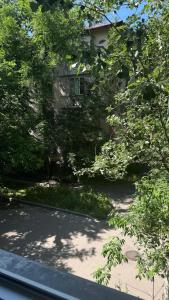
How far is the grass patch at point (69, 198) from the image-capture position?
10117 millimetres

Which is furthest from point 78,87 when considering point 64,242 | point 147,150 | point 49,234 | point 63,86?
point 147,150

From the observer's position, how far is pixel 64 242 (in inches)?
322

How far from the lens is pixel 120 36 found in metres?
2.83

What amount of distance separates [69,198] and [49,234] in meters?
2.48

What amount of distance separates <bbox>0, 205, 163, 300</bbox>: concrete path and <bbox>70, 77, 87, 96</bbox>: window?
5946 mm

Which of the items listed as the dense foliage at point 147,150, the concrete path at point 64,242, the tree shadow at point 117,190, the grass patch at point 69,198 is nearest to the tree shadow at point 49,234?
the concrete path at point 64,242

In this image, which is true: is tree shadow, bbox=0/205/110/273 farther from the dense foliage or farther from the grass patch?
the dense foliage

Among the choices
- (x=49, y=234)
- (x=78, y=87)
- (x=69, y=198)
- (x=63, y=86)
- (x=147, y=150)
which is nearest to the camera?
(x=147, y=150)

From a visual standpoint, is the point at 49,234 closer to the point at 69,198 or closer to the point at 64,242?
the point at 64,242

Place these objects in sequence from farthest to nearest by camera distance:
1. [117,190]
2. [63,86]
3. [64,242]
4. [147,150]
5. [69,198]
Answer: [63,86] → [117,190] → [69,198] → [64,242] → [147,150]

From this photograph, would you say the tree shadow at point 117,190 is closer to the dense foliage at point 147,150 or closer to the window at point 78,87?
the window at point 78,87

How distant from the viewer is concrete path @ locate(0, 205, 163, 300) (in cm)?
620

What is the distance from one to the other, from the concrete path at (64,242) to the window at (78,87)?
19.5ft


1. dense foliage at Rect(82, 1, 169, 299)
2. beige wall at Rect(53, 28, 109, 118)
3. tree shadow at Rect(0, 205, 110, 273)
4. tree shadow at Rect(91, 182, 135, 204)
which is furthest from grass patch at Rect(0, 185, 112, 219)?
dense foliage at Rect(82, 1, 169, 299)
